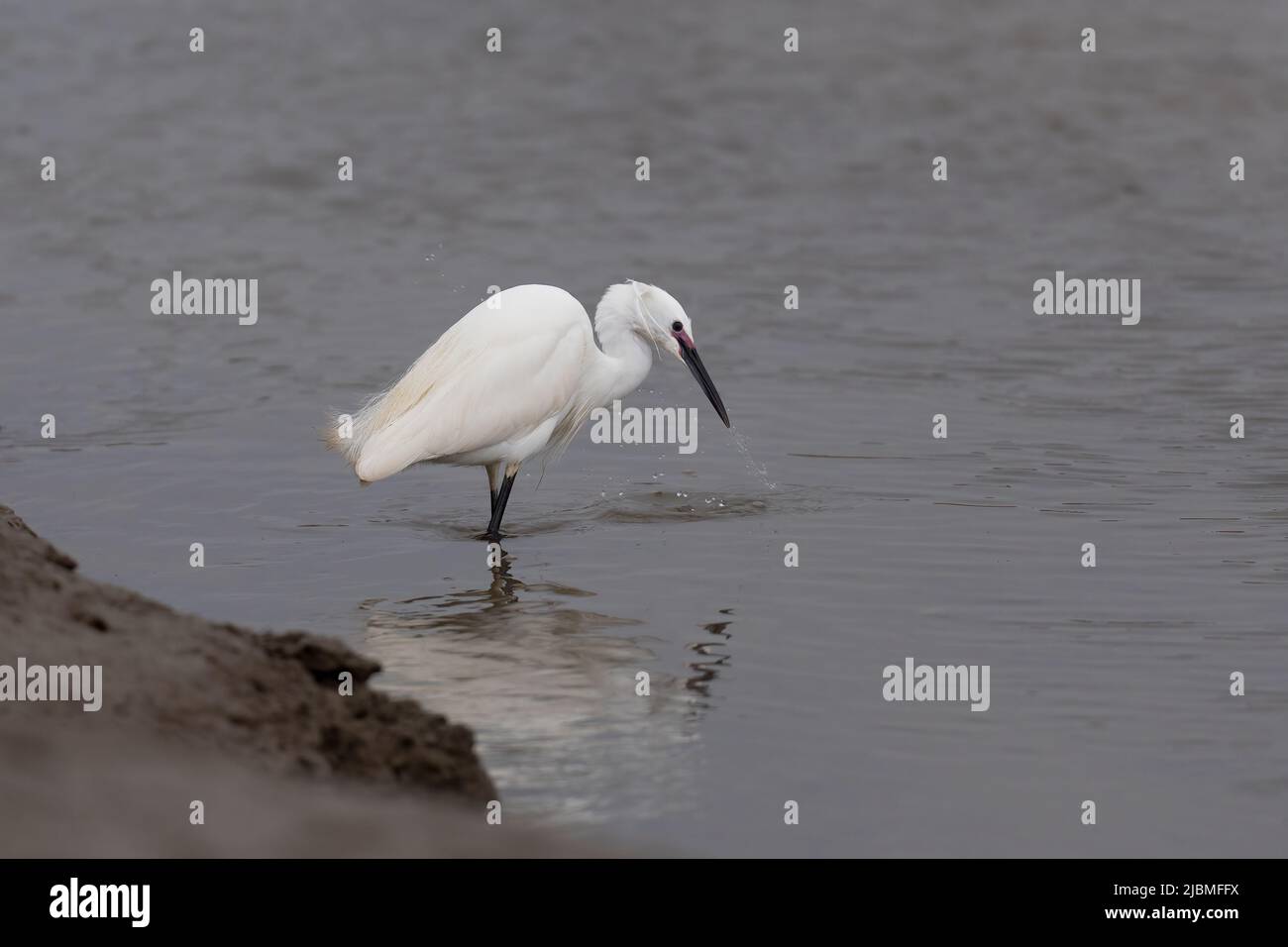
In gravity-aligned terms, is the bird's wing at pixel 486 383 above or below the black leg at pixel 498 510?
above

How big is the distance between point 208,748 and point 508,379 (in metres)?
4.89

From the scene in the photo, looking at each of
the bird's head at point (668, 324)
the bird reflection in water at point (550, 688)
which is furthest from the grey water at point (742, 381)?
the bird's head at point (668, 324)

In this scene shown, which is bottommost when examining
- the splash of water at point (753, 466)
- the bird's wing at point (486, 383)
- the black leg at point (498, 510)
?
the black leg at point (498, 510)

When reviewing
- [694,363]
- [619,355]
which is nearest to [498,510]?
[619,355]

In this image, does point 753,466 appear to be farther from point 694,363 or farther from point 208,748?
point 208,748

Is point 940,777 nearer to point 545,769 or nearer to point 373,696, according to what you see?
point 545,769

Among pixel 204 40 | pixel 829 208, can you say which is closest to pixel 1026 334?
pixel 829 208

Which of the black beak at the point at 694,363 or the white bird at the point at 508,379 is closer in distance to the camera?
the white bird at the point at 508,379

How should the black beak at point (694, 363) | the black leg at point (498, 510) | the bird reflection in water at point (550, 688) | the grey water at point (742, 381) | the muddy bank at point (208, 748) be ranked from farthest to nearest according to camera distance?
the black beak at point (694, 363) → the black leg at point (498, 510) → the grey water at point (742, 381) → the bird reflection in water at point (550, 688) → the muddy bank at point (208, 748)

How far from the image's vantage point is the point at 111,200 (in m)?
18.7

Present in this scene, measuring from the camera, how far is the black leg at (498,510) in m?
9.59

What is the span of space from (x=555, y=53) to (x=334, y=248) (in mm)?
8336

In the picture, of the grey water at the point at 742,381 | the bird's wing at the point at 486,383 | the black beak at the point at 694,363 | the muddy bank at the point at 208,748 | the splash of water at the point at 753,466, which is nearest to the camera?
the muddy bank at the point at 208,748

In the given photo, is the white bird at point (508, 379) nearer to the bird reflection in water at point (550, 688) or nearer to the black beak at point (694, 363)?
the black beak at point (694, 363)
